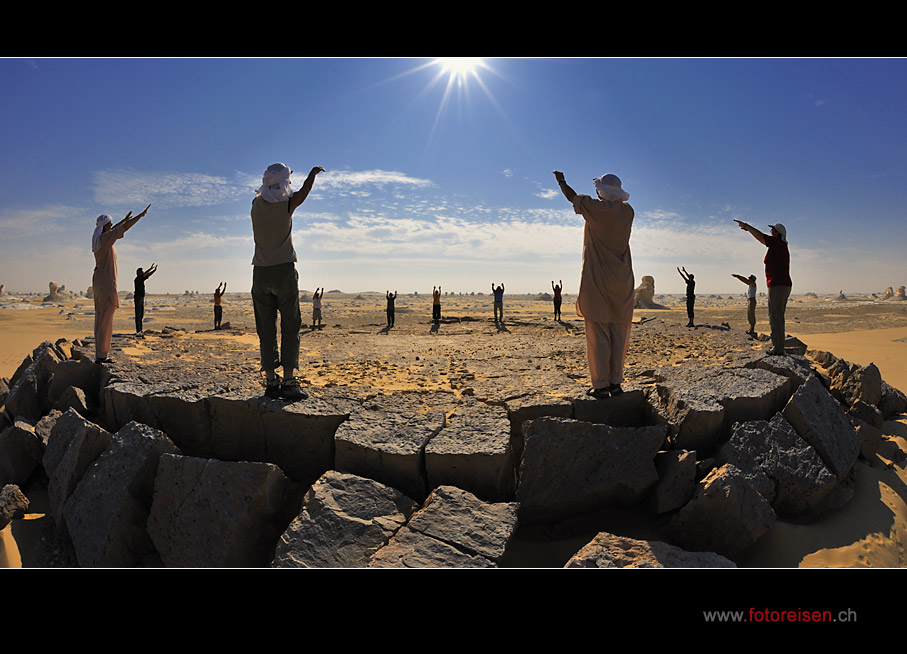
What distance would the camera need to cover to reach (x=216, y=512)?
356cm

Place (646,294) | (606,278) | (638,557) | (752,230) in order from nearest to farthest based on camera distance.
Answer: (638,557)
(606,278)
(752,230)
(646,294)

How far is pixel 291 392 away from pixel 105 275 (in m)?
3.65

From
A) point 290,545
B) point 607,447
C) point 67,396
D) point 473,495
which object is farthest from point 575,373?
point 67,396

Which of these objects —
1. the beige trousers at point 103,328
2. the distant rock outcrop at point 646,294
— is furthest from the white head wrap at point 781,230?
the distant rock outcrop at point 646,294

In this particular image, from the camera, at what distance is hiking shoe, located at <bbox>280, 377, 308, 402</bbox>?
15.4ft

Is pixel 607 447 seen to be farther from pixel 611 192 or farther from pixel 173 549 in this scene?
pixel 173 549

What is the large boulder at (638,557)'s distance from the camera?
2914mm

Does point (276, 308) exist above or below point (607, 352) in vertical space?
above

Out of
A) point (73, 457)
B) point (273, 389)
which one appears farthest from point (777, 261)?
point (73, 457)

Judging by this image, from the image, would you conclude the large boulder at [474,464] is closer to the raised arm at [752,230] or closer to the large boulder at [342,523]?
the large boulder at [342,523]

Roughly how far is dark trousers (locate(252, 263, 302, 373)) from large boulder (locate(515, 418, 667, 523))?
8.24 ft

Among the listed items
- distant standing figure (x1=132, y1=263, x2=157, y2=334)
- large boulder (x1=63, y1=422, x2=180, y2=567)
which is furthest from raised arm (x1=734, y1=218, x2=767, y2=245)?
distant standing figure (x1=132, y1=263, x2=157, y2=334)

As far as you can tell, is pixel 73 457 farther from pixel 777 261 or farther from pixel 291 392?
pixel 777 261

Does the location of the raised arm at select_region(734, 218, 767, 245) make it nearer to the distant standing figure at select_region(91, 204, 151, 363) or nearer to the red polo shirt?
the red polo shirt
